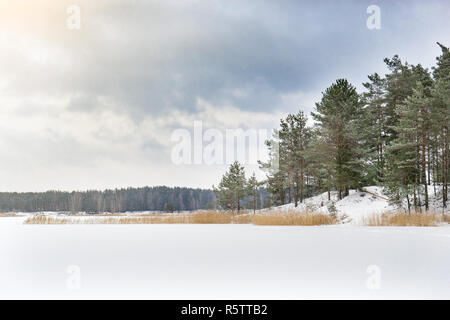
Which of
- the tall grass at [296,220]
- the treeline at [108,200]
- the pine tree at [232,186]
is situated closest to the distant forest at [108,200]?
the treeline at [108,200]

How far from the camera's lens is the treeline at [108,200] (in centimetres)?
6869

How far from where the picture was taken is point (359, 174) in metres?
21.8

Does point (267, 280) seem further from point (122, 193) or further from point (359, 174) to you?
point (122, 193)

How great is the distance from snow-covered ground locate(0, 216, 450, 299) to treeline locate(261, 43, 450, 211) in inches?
435

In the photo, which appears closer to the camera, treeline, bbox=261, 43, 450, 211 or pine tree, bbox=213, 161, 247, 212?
treeline, bbox=261, 43, 450, 211

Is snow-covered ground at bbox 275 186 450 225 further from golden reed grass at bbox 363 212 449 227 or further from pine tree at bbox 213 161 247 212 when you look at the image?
pine tree at bbox 213 161 247 212

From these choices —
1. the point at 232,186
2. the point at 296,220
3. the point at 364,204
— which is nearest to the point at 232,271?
the point at 296,220

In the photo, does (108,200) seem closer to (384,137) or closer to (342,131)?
(342,131)

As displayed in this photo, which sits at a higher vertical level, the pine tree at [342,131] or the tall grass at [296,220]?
the pine tree at [342,131]

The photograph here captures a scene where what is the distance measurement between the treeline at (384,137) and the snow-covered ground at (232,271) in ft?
36.3

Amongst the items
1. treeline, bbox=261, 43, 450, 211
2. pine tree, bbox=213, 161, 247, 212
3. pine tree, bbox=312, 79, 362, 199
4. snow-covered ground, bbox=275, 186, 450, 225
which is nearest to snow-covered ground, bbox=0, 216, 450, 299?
treeline, bbox=261, 43, 450, 211

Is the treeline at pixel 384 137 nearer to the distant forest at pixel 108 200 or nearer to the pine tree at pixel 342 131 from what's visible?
the pine tree at pixel 342 131

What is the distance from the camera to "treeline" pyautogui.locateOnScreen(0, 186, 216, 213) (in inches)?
2704
